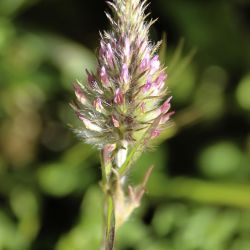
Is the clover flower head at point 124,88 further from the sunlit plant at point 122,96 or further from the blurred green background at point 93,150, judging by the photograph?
the blurred green background at point 93,150

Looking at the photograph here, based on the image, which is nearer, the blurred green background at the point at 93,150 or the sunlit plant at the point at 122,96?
the sunlit plant at the point at 122,96

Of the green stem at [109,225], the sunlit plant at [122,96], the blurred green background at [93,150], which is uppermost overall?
the sunlit plant at [122,96]

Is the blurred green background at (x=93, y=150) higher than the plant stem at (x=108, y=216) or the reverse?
the reverse

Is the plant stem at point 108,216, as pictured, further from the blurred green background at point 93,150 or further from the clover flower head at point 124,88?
the blurred green background at point 93,150

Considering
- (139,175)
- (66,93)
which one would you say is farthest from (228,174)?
(66,93)

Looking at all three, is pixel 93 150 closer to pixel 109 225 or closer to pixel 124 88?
pixel 109 225

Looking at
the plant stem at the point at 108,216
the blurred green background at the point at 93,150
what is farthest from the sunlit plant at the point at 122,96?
the blurred green background at the point at 93,150

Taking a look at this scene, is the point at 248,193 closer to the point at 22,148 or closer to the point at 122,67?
the point at 22,148

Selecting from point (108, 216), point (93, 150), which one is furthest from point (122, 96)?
point (93, 150)

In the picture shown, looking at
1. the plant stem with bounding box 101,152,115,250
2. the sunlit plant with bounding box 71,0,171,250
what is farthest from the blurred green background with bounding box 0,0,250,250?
the sunlit plant with bounding box 71,0,171,250
